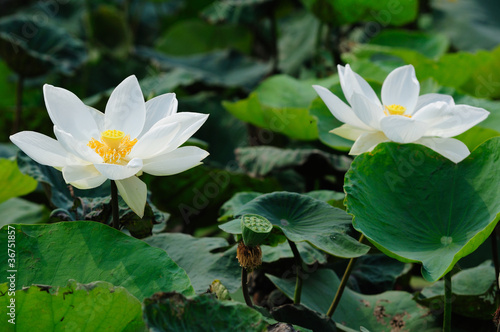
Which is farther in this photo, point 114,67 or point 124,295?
point 114,67

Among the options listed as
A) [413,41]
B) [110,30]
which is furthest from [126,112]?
[110,30]

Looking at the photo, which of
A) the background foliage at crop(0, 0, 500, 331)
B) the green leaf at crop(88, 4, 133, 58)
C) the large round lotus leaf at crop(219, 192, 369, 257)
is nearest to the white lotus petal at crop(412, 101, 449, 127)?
the background foliage at crop(0, 0, 500, 331)

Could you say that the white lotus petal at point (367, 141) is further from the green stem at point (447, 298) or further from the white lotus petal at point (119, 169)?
the white lotus petal at point (119, 169)

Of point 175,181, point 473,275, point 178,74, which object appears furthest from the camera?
point 178,74

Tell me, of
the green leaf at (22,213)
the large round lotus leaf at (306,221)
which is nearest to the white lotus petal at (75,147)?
the large round lotus leaf at (306,221)

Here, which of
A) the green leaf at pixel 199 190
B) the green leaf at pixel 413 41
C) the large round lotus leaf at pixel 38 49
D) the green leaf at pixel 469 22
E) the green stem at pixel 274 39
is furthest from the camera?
the green leaf at pixel 469 22

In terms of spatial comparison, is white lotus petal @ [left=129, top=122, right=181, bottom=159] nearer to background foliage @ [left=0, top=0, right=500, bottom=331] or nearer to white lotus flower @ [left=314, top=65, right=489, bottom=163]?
background foliage @ [left=0, top=0, right=500, bottom=331]

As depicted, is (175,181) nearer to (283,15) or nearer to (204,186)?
(204,186)

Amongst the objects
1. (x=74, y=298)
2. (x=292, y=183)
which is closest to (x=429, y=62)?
(x=292, y=183)
